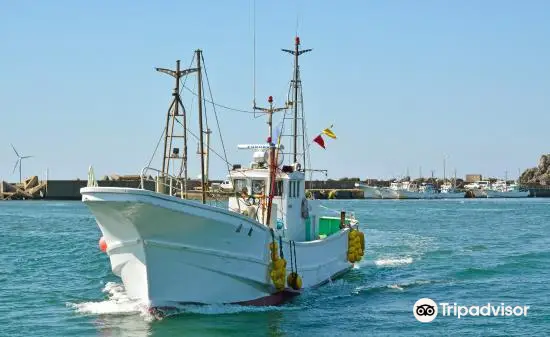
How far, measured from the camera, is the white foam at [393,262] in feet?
119

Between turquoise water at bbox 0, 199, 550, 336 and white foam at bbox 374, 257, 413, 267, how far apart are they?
6 centimetres

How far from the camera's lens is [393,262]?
37406mm

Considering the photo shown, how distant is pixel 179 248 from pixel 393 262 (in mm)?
18518

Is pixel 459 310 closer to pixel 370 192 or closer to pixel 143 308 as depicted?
pixel 143 308

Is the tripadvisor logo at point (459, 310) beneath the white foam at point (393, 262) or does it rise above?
beneath

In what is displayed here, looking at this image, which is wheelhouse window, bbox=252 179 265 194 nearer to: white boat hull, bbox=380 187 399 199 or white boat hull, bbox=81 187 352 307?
white boat hull, bbox=81 187 352 307

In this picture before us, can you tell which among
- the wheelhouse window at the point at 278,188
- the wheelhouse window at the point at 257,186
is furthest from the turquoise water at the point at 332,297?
the wheelhouse window at the point at 257,186

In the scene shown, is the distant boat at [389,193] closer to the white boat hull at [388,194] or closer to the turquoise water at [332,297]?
the white boat hull at [388,194]

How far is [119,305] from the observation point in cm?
2319

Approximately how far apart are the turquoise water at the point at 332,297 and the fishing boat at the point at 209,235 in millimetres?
588

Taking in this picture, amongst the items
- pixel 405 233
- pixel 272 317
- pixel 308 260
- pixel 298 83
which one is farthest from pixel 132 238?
pixel 405 233

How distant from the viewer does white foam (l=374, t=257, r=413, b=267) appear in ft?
119

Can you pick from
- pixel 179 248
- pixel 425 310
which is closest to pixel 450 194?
pixel 425 310

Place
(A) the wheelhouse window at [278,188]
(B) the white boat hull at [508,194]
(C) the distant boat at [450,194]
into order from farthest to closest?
(B) the white boat hull at [508,194], (C) the distant boat at [450,194], (A) the wheelhouse window at [278,188]
